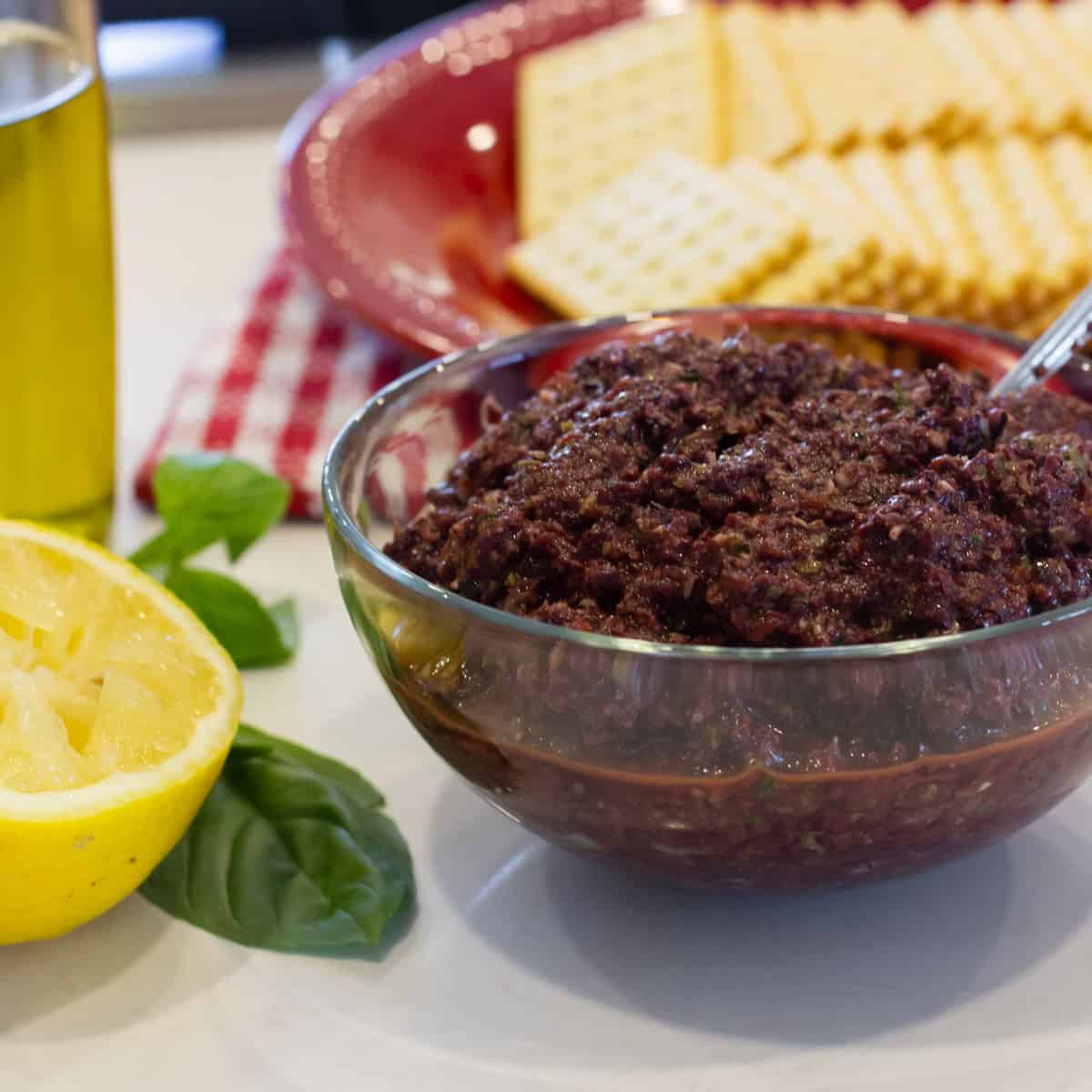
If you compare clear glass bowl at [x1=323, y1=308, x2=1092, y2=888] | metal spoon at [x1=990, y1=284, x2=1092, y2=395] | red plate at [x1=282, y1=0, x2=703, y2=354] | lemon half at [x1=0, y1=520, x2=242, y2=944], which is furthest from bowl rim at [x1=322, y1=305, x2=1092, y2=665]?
red plate at [x1=282, y1=0, x2=703, y2=354]

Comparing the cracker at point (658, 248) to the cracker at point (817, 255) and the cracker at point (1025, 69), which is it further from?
the cracker at point (1025, 69)

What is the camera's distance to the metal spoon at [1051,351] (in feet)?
4.35

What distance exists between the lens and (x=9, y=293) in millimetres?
1511

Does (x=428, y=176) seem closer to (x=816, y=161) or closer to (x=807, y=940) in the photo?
(x=816, y=161)

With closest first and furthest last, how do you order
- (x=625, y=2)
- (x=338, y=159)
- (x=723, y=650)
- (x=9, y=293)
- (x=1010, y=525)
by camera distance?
(x=723, y=650) < (x=1010, y=525) < (x=9, y=293) < (x=338, y=159) < (x=625, y=2)

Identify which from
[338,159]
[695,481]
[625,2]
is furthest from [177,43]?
[695,481]

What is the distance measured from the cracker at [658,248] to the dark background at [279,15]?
1.72 m

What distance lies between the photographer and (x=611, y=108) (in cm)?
260

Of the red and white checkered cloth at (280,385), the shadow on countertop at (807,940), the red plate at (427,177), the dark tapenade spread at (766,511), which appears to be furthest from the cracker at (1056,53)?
the shadow on countertop at (807,940)

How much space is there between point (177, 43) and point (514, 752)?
10.2 feet

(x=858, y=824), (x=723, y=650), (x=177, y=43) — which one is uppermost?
(x=723, y=650)

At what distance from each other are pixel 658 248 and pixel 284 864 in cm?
123

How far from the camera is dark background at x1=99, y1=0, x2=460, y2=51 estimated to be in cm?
372

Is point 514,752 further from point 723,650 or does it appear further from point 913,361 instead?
point 913,361
